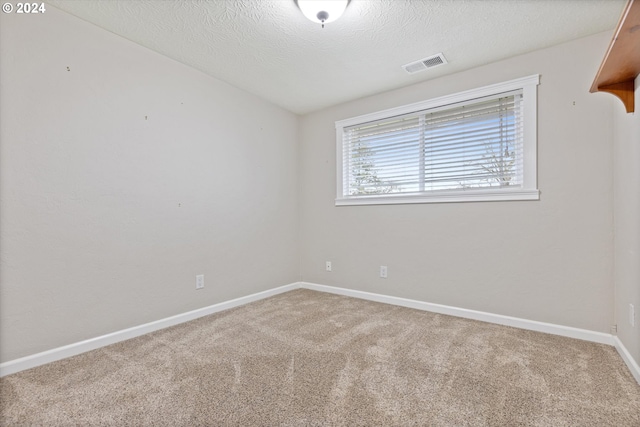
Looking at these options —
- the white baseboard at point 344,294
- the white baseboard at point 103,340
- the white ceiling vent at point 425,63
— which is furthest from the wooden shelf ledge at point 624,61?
the white baseboard at point 103,340

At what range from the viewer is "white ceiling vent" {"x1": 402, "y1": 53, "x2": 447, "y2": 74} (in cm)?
255

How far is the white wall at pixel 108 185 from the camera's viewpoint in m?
1.83

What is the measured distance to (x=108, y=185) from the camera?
7.27 ft

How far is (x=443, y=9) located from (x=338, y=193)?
2119mm

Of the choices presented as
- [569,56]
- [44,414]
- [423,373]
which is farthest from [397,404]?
[569,56]

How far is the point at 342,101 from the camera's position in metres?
3.55

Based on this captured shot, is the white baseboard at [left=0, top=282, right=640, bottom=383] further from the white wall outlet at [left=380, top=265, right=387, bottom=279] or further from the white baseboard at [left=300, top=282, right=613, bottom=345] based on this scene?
the white wall outlet at [left=380, top=265, right=387, bottom=279]

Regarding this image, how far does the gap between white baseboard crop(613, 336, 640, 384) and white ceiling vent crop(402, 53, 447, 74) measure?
252cm

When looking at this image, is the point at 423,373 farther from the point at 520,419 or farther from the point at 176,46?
the point at 176,46

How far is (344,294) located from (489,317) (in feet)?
5.07

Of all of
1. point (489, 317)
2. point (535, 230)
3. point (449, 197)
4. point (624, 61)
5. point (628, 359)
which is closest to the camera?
point (624, 61)

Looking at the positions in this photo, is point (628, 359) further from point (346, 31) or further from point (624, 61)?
point (346, 31)

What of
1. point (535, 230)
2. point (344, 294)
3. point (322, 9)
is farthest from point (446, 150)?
point (344, 294)

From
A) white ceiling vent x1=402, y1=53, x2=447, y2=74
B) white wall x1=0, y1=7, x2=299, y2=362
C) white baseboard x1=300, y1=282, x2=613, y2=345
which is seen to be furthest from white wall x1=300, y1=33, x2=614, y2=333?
white wall x1=0, y1=7, x2=299, y2=362
